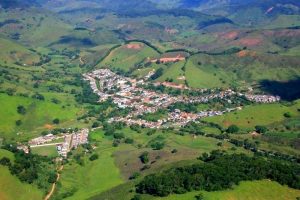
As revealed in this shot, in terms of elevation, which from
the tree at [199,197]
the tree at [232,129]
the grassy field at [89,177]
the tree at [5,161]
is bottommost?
the grassy field at [89,177]

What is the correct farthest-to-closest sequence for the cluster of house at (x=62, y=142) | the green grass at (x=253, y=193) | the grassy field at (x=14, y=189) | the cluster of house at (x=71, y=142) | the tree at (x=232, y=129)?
the tree at (x=232, y=129)
the cluster of house at (x=62, y=142)
the cluster of house at (x=71, y=142)
the grassy field at (x=14, y=189)
the green grass at (x=253, y=193)

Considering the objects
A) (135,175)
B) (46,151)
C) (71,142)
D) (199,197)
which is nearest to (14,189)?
(135,175)

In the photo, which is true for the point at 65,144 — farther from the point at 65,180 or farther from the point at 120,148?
the point at 65,180

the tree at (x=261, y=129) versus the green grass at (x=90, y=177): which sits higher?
the tree at (x=261, y=129)

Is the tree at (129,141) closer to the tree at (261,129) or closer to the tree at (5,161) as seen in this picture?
the tree at (261,129)

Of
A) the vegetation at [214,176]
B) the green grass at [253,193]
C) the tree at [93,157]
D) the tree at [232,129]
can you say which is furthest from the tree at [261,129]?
the tree at [93,157]

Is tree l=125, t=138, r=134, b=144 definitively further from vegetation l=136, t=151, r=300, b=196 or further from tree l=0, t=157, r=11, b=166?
tree l=0, t=157, r=11, b=166

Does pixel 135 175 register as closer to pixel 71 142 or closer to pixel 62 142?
pixel 71 142
